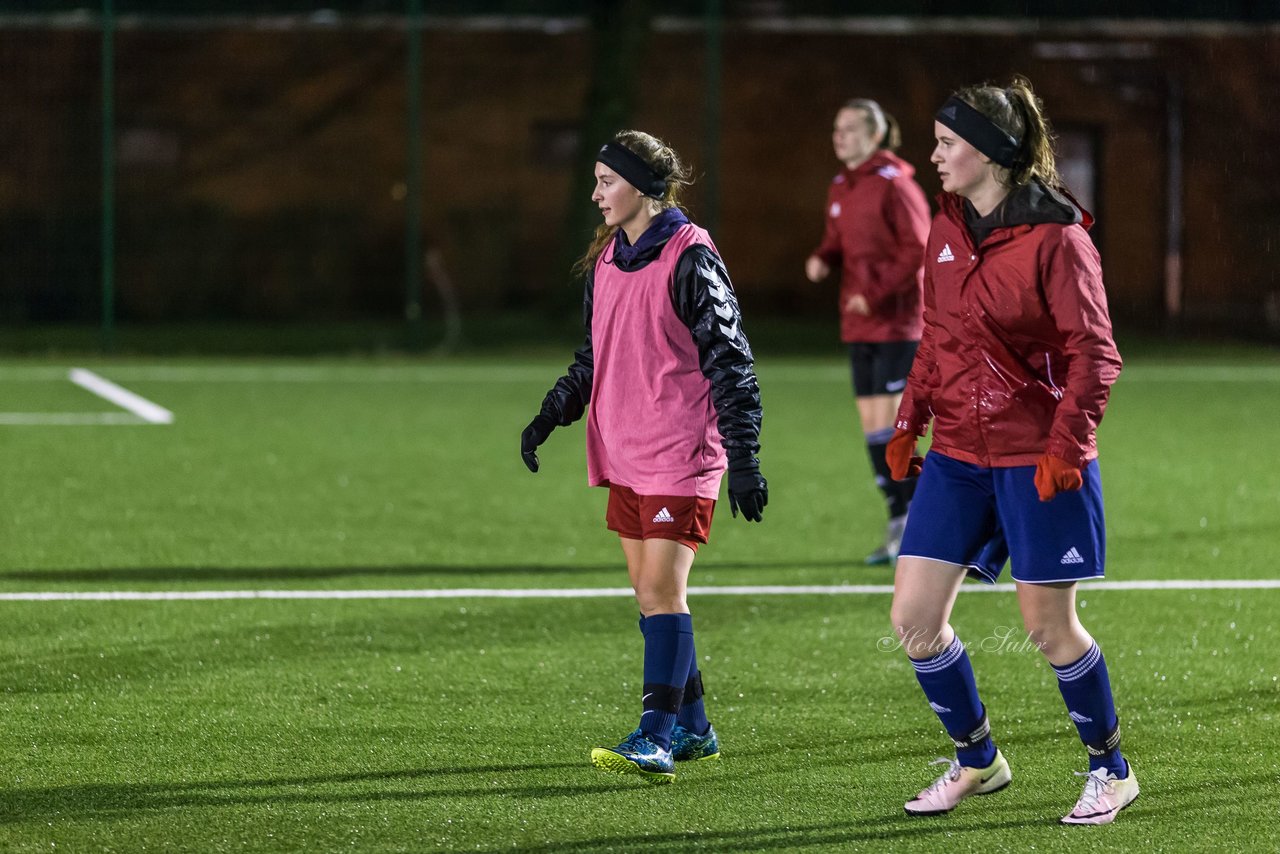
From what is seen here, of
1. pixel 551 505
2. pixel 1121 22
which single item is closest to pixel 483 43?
pixel 1121 22

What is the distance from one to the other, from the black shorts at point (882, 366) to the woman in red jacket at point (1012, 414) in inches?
156

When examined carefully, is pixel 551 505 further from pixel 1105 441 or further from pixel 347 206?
pixel 347 206

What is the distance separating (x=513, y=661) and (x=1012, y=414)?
2659mm

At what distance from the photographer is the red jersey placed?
9.03 metres

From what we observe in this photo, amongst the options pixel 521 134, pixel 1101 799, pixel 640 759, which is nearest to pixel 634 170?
pixel 640 759

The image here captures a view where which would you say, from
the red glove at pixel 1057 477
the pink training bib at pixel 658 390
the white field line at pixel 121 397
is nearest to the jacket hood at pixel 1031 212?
the red glove at pixel 1057 477

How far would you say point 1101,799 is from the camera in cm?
502

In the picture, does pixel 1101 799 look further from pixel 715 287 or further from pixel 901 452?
pixel 715 287

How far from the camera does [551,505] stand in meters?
10.8

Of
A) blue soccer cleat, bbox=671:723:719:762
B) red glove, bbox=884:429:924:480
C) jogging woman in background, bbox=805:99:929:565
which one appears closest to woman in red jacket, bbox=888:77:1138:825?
red glove, bbox=884:429:924:480

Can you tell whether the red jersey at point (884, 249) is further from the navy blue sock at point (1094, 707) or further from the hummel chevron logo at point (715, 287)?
the navy blue sock at point (1094, 707)

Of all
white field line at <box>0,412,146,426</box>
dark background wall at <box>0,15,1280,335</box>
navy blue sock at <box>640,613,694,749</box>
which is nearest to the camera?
navy blue sock at <box>640,613,694,749</box>

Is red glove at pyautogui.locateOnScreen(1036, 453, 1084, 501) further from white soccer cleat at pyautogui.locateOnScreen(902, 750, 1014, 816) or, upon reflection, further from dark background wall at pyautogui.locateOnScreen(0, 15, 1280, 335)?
dark background wall at pyautogui.locateOnScreen(0, 15, 1280, 335)

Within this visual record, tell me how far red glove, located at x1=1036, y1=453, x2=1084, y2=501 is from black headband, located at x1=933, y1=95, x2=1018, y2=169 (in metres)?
0.78
